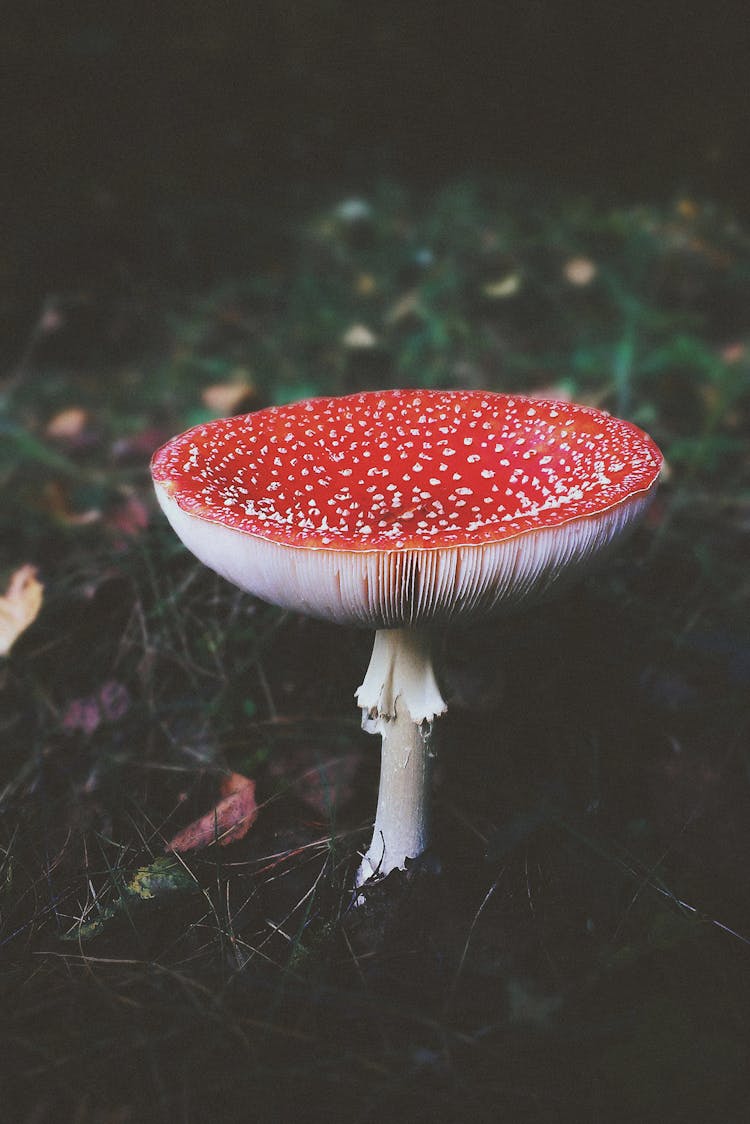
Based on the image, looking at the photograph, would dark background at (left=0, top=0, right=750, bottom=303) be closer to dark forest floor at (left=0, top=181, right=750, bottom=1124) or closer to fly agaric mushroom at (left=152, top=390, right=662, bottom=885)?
dark forest floor at (left=0, top=181, right=750, bottom=1124)

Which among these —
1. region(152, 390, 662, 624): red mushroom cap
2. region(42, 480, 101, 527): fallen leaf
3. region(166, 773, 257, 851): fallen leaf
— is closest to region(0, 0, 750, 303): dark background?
region(42, 480, 101, 527): fallen leaf

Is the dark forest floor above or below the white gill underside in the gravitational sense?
below

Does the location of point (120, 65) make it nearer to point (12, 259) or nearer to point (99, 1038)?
point (12, 259)

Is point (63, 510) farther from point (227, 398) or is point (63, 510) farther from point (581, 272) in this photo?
point (581, 272)

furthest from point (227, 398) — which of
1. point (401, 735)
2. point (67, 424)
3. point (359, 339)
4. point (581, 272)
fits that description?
point (581, 272)

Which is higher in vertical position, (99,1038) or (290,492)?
(290,492)

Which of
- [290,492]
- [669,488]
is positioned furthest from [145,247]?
[290,492]
